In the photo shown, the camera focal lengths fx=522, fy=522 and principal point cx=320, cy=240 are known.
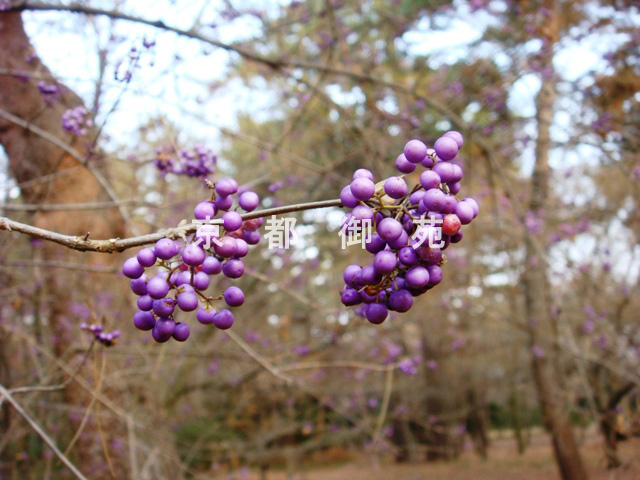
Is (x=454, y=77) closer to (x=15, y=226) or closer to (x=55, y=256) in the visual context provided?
(x=55, y=256)

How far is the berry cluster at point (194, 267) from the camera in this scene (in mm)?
1067

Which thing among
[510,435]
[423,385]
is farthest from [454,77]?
[510,435]

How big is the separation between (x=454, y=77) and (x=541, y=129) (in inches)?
55.1

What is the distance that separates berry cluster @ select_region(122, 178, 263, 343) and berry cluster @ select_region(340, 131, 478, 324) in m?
0.25

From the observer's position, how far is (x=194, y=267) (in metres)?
1.17

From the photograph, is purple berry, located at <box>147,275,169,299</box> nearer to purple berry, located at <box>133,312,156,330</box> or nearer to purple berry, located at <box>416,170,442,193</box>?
purple berry, located at <box>133,312,156,330</box>

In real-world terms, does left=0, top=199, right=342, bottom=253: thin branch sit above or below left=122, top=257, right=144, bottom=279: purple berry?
above

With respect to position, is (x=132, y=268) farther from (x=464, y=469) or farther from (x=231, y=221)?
(x=464, y=469)

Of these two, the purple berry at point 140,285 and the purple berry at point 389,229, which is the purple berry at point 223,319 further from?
the purple berry at point 389,229

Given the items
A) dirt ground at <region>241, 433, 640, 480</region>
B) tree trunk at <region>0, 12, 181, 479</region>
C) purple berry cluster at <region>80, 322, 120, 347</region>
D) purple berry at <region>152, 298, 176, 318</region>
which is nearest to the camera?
purple berry at <region>152, 298, 176, 318</region>

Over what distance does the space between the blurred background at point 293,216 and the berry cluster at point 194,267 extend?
0.88 meters

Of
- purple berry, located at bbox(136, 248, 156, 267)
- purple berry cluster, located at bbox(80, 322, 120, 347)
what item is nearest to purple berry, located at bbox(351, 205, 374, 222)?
purple berry, located at bbox(136, 248, 156, 267)

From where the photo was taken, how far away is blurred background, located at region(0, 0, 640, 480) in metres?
3.76

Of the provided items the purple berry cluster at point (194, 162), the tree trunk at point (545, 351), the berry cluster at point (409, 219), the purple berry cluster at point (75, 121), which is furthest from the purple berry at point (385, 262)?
the tree trunk at point (545, 351)
